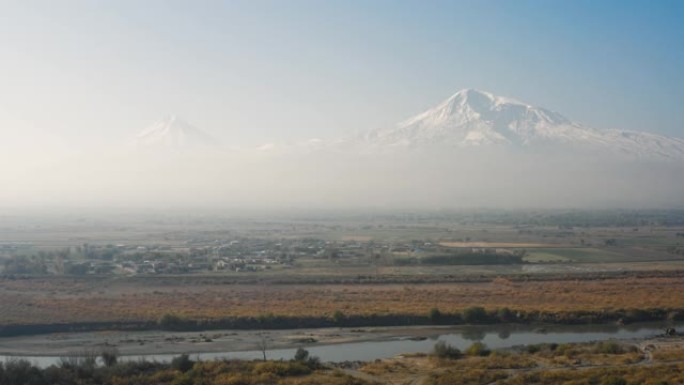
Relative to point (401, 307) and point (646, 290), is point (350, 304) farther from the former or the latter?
point (646, 290)

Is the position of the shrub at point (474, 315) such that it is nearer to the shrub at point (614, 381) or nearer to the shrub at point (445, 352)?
the shrub at point (445, 352)

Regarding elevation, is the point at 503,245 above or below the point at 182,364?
above

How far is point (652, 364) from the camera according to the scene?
68.9 ft

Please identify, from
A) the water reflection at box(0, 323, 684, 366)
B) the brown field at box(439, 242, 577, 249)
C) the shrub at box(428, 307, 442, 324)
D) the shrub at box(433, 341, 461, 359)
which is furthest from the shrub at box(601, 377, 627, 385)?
the brown field at box(439, 242, 577, 249)

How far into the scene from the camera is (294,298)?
37594 millimetres

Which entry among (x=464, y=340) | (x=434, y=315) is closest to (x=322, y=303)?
(x=434, y=315)

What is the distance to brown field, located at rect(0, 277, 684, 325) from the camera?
32844 mm

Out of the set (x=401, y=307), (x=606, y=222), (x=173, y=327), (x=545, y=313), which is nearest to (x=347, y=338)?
(x=401, y=307)

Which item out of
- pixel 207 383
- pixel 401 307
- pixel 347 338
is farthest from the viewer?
pixel 401 307

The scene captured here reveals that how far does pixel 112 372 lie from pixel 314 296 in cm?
1946

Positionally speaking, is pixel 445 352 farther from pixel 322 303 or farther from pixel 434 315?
pixel 322 303

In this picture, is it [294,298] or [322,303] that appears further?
[294,298]

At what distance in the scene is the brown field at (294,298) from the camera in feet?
108

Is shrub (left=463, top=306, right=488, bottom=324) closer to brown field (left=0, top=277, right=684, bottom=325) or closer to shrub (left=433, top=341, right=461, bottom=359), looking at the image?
brown field (left=0, top=277, right=684, bottom=325)
